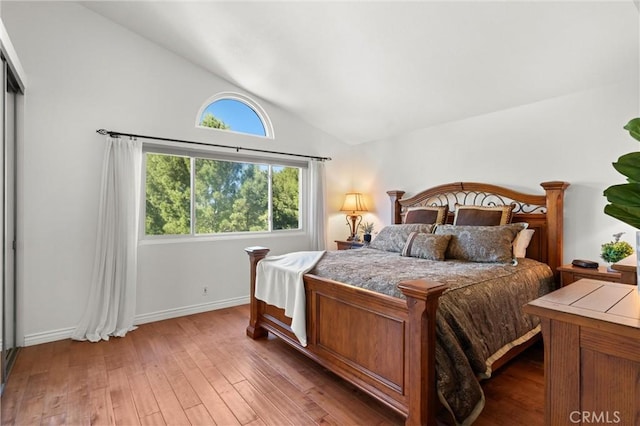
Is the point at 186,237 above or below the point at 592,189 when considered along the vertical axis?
below

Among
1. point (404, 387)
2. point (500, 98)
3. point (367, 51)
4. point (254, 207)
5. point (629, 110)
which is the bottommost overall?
point (404, 387)

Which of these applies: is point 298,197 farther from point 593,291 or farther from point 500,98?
point 593,291

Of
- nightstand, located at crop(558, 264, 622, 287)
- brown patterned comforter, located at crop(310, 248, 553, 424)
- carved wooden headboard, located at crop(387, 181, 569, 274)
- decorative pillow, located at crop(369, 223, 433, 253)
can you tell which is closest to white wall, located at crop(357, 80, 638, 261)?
carved wooden headboard, located at crop(387, 181, 569, 274)

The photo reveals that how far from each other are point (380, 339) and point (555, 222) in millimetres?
2258

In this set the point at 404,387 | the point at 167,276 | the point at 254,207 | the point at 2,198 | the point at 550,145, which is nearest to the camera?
the point at 404,387

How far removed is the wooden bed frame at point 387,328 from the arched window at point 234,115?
1.89 m

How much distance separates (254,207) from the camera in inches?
171

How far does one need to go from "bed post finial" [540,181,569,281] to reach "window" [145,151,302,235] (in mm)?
3066

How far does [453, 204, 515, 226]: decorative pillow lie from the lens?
125 inches

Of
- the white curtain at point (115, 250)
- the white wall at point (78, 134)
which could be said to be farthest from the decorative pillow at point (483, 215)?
the white curtain at point (115, 250)

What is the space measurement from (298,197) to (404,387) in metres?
3.41

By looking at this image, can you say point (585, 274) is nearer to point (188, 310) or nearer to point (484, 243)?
point (484, 243)

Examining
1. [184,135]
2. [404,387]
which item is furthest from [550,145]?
[184,135]

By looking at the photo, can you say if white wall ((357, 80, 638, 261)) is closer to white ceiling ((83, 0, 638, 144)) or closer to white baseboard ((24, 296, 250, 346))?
white ceiling ((83, 0, 638, 144))
